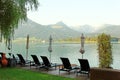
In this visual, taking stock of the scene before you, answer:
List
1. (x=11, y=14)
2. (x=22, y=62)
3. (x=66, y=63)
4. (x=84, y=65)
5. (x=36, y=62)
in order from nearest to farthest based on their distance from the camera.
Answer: (x=84, y=65), (x=66, y=63), (x=11, y=14), (x=36, y=62), (x=22, y=62)

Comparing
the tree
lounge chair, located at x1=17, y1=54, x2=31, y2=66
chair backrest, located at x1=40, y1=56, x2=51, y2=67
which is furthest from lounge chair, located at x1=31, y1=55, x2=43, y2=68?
the tree

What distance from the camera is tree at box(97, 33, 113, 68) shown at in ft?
38.1

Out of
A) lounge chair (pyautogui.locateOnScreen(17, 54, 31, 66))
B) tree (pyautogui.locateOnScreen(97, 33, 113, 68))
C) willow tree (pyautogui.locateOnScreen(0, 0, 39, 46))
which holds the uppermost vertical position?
willow tree (pyautogui.locateOnScreen(0, 0, 39, 46))

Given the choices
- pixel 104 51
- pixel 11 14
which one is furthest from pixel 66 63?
pixel 11 14

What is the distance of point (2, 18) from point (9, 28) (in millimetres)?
771

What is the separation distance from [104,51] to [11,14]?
4675mm

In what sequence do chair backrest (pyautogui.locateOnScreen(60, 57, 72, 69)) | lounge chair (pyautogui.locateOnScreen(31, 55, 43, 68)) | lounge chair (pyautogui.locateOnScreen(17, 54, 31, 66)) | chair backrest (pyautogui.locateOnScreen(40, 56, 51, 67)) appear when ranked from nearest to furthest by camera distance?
1. chair backrest (pyautogui.locateOnScreen(60, 57, 72, 69))
2. chair backrest (pyautogui.locateOnScreen(40, 56, 51, 67))
3. lounge chair (pyautogui.locateOnScreen(31, 55, 43, 68))
4. lounge chair (pyautogui.locateOnScreen(17, 54, 31, 66))

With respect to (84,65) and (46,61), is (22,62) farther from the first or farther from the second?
(84,65)

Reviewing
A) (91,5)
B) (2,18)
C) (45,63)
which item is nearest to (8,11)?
(2,18)

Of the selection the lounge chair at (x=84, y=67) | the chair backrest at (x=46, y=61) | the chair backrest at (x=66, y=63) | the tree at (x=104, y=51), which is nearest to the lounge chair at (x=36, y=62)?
the chair backrest at (x=46, y=61)

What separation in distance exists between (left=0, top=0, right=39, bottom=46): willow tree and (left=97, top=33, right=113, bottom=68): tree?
3.93m

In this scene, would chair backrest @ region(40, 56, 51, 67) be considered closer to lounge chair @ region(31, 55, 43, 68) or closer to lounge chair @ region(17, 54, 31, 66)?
lounge chair @ region(31, 55, 43, 68)

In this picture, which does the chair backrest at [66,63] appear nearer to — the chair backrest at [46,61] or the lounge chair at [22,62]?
the chair backrest at [46,61]

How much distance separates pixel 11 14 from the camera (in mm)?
12812
